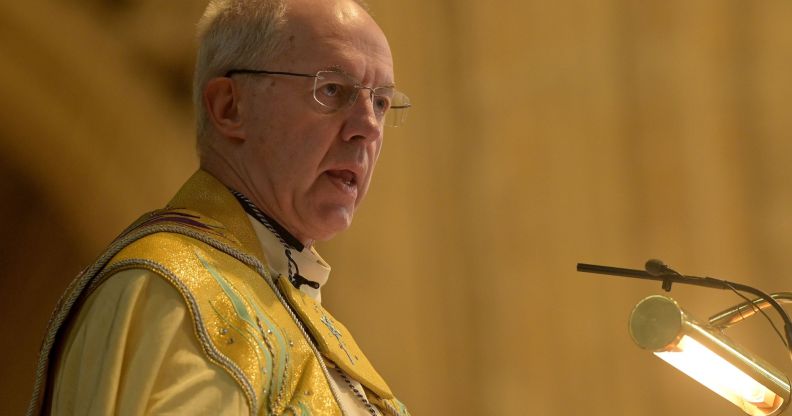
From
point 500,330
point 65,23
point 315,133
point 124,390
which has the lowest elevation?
point 500,330

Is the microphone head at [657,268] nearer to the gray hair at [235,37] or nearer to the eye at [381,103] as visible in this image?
the eye at [381,103]

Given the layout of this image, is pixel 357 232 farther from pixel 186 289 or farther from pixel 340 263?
pixel 186 289

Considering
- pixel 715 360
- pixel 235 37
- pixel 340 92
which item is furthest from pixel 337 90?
pixel 715 360

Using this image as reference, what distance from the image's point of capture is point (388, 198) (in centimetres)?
289

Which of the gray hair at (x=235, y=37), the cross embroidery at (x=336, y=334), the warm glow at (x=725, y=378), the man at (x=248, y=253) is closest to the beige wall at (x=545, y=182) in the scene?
the gray hair at (x=235, y=37)

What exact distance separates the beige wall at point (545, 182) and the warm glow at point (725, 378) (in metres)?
1.24

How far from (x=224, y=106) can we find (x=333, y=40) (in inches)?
9.4

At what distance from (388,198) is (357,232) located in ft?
0.52

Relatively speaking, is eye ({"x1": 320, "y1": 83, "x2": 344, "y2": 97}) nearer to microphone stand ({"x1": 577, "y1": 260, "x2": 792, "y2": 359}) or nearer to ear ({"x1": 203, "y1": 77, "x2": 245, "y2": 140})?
ear ({"x1": 203, "y1": 77, "x2": 245, "y2": 140})

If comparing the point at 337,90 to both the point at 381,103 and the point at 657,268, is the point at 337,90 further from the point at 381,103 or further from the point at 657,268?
the point at 657,268

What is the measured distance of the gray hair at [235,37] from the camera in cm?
182

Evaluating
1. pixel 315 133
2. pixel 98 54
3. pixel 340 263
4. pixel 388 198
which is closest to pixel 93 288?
pixel 315 133

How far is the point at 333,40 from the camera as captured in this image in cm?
185

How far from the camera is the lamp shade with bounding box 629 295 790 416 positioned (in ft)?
5.29
